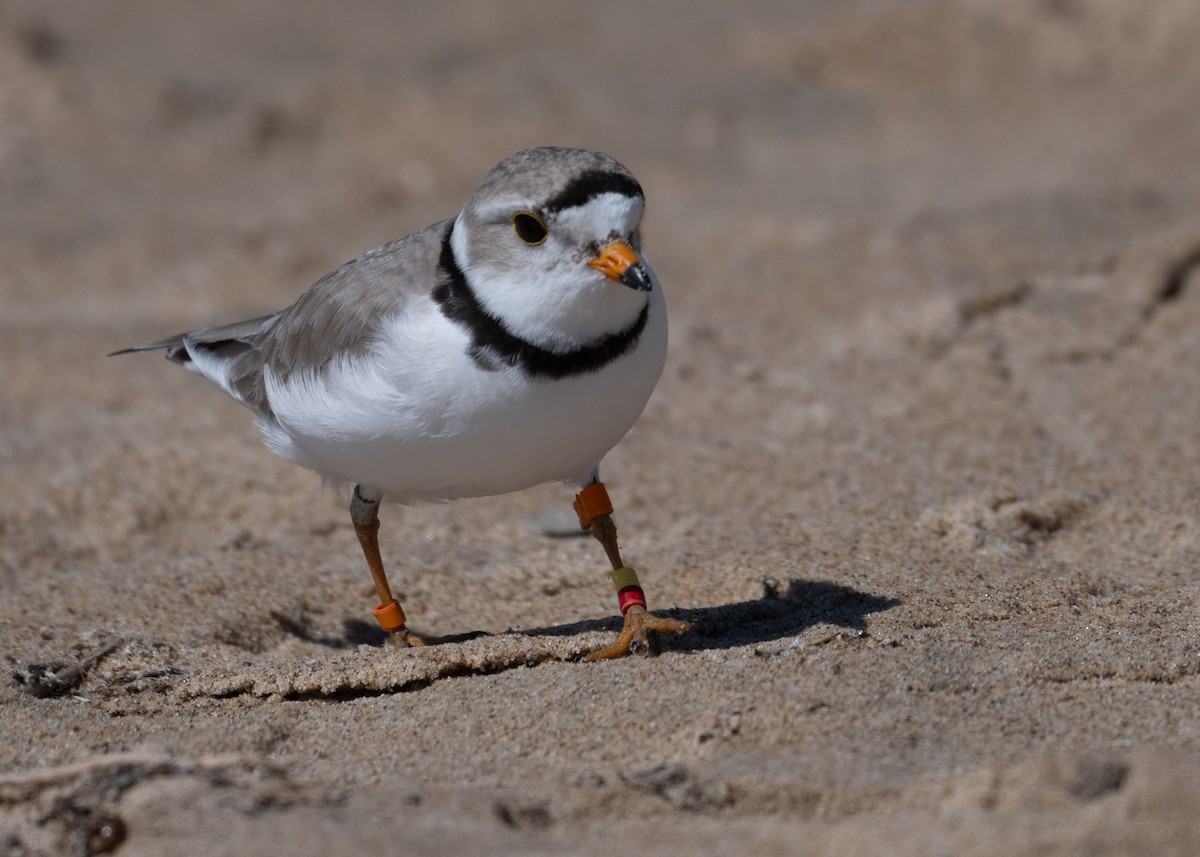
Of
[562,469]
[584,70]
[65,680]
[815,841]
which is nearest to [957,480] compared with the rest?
[562,469]

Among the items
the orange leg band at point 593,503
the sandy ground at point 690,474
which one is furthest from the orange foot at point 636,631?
the orange leg band at point 593,503

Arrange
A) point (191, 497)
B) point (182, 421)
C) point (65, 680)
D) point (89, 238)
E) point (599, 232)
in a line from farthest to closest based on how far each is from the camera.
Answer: point (89, 238) < point (182, 421) < point (191, 497) < point (65, 680) < point (599, 232)

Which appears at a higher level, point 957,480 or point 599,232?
point 599,232

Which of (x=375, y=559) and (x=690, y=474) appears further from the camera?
(x=690, y=474)

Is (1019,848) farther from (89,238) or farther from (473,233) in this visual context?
(89,238)

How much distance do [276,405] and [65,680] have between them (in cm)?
94

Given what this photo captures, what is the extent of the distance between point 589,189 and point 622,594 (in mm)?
1104

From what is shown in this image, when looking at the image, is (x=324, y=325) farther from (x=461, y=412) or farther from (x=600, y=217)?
(x=600, y=217)

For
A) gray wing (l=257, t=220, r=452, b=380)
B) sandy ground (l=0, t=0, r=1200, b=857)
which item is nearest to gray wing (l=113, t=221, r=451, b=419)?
gray wing (l=257, t=220, r=452, b=380)

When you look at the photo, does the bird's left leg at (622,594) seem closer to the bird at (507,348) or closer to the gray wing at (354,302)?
the bird at (507,348)

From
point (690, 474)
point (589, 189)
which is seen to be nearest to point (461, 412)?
point (589, 189)

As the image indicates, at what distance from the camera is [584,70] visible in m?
11.0

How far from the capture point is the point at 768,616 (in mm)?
3994

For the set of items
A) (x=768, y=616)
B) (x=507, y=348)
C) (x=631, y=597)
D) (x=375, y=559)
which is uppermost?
(x=507, y=348)
